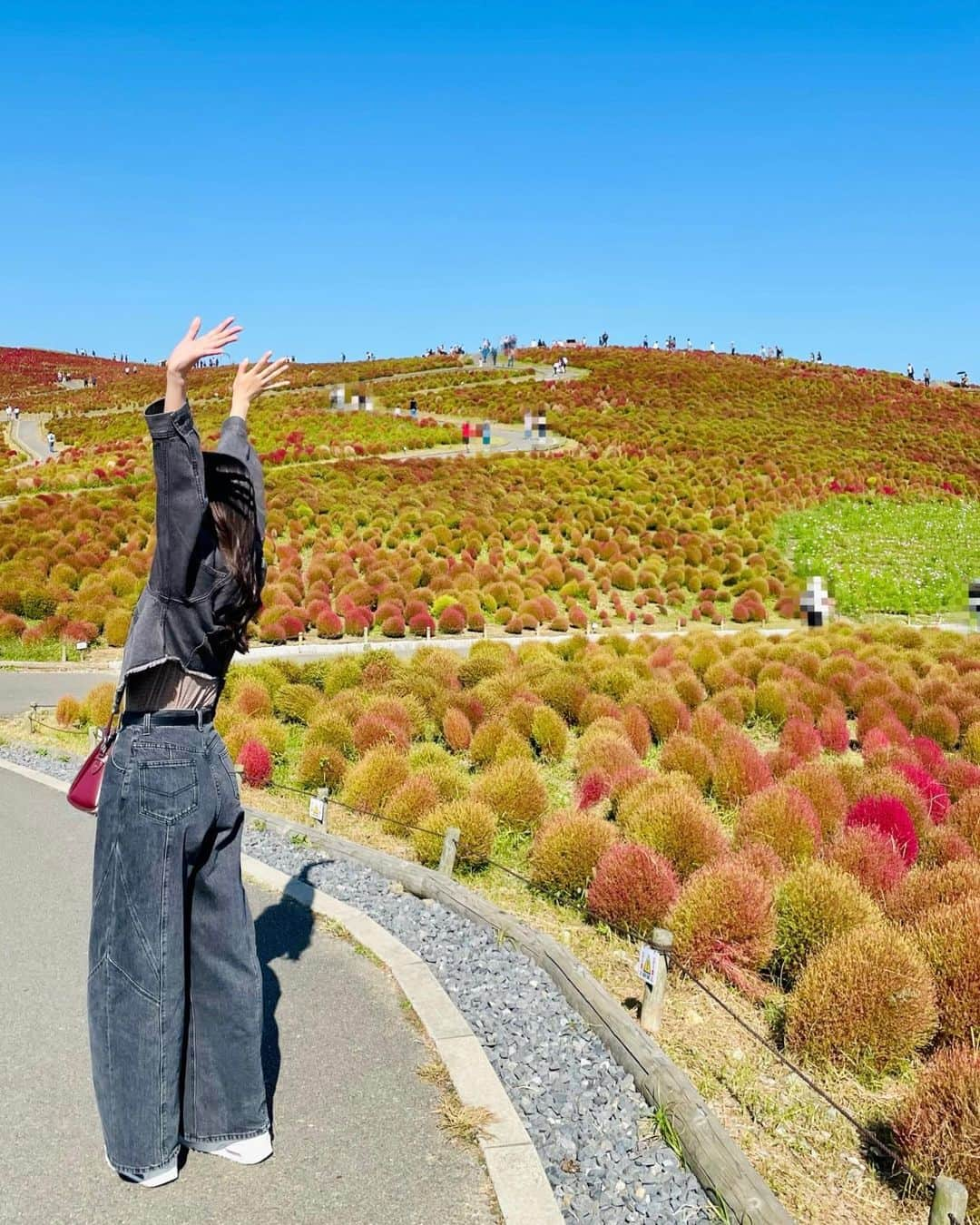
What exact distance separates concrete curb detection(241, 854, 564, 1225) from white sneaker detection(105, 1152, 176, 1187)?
3.40 feet

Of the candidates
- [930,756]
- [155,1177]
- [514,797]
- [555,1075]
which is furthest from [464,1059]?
[930,756]

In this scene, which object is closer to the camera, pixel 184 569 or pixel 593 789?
pixel 184 569

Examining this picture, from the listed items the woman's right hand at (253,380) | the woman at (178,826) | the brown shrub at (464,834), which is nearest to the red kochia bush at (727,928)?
the brown shrub at (464,834)

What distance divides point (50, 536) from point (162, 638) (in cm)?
2242

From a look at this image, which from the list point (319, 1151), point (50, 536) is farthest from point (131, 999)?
point (50, 536)

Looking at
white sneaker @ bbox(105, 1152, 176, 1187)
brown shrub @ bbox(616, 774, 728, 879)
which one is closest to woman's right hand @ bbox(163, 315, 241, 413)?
white sneaker @ bbox(105, 1152, 176, 1187)

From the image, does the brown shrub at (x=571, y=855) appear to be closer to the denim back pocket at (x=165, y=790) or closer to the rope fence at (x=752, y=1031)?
the rope fence at (x=752, y=1031)

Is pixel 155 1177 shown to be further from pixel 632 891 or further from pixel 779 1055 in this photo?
pixel 632 891

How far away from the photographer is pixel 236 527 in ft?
9.68

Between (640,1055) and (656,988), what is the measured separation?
0.51 meters

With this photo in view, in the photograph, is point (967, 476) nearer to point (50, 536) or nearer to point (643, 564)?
point (643, 564)

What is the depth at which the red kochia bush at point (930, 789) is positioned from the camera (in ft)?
28.7

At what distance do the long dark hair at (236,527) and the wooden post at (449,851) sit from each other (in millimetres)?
3689

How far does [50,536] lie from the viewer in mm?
23281
